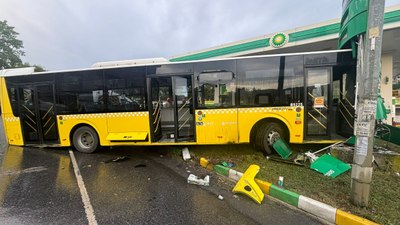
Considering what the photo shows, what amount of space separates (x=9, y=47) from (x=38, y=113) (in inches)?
1869

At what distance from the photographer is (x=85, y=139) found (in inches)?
275

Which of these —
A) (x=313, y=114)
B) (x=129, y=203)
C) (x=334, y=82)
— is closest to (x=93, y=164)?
(x=129, y=203)

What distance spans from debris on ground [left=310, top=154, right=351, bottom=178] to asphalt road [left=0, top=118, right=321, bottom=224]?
66.2 inches

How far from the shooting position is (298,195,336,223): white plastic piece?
2912 mm

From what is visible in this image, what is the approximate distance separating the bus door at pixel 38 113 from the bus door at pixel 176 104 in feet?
11.5

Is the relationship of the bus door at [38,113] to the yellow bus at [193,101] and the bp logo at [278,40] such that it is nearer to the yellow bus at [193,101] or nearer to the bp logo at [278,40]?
the yellow bus at [193,101]

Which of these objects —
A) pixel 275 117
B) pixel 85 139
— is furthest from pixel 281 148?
pixel 85 139

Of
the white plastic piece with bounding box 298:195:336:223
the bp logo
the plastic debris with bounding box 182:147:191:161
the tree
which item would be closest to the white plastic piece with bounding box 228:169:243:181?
Answer: the white plastic piece with bounding box 298:195:336:223

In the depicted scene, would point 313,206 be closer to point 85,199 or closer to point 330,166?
point 330,166

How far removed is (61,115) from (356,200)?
8.13 m

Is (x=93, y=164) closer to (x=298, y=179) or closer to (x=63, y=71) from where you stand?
(x=63, y=71)

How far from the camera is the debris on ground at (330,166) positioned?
13.9ft

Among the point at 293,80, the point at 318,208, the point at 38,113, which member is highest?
the point at 293,80

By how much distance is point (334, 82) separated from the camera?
18.8ft
